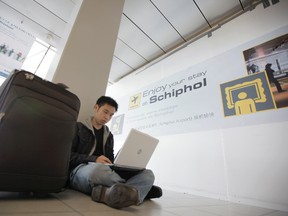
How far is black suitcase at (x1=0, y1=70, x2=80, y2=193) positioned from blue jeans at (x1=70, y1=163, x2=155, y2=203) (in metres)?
0.19

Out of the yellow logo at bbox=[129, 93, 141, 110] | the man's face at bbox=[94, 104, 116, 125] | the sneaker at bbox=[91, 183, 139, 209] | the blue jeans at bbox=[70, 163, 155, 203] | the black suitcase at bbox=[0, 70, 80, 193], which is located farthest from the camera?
the yellow logo at bbox=[129, 93, 141, 110]

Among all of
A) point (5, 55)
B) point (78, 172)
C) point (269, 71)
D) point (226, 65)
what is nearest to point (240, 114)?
point (269, 71)

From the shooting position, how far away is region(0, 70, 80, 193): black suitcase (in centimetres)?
67

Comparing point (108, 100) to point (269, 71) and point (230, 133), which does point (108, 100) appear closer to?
Result: point (230, 133)

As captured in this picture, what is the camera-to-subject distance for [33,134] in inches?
28.9

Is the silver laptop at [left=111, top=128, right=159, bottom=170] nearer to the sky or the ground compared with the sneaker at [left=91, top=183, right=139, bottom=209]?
nearer to the sky

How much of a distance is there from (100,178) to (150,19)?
2.67 m

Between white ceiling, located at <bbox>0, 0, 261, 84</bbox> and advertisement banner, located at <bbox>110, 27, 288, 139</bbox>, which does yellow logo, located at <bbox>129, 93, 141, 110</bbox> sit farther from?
white ceiling, located at <bbox>0, 0, 261, 84</bbox>

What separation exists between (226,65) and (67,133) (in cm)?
223

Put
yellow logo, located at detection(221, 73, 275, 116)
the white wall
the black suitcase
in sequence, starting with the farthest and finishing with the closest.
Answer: yellow logo, located at detection(221, 73, 275, 116) < the white wall < the black suitcase

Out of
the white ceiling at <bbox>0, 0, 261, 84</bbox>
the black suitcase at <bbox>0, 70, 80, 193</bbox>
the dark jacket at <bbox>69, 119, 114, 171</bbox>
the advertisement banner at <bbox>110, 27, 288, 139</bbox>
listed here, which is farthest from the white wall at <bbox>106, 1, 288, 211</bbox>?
the black suitcase at <bbox>0, 70, 80, 193</bbox>

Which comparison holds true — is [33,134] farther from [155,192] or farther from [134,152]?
[155,192]

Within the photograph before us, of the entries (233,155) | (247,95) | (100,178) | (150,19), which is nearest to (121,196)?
(100,178)

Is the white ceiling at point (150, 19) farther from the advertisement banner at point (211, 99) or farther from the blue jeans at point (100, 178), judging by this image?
the blue jeans at point (100, 178)
